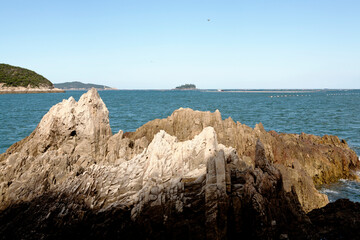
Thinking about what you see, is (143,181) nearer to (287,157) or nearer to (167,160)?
(167,160)

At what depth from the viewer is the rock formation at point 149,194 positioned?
8586mm

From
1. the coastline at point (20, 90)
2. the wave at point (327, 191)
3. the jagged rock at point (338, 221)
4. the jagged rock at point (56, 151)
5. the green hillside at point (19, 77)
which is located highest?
the green hillside at point (19, 77)

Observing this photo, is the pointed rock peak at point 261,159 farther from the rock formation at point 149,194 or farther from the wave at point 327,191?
the wave at point 327,191

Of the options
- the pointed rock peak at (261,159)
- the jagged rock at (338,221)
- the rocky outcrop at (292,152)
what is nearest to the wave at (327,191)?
the rocky outcrop at (292,152)

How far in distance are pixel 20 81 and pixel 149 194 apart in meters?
188

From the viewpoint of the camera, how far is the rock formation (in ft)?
28.2

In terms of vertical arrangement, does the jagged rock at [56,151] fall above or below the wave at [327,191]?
above

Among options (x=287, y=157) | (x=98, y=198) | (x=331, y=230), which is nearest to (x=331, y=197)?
(x=287, y=157)

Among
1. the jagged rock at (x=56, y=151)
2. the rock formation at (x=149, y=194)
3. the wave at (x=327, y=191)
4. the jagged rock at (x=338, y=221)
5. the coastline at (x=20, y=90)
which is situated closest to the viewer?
the jagged rock at (x=338, y=221)

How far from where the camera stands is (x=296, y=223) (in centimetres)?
862

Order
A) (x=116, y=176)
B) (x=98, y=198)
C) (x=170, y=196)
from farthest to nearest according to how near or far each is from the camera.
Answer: (x=116, y=176), (x=98, y=198), (x=170, y=196)

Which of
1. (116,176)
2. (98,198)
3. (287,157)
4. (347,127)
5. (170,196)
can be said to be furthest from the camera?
(347,127)

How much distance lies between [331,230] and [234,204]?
2.89m

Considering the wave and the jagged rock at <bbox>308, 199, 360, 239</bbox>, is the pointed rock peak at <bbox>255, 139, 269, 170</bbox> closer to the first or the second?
the jagged rock at <bbox>308, 199, 360, 239</bbox>
